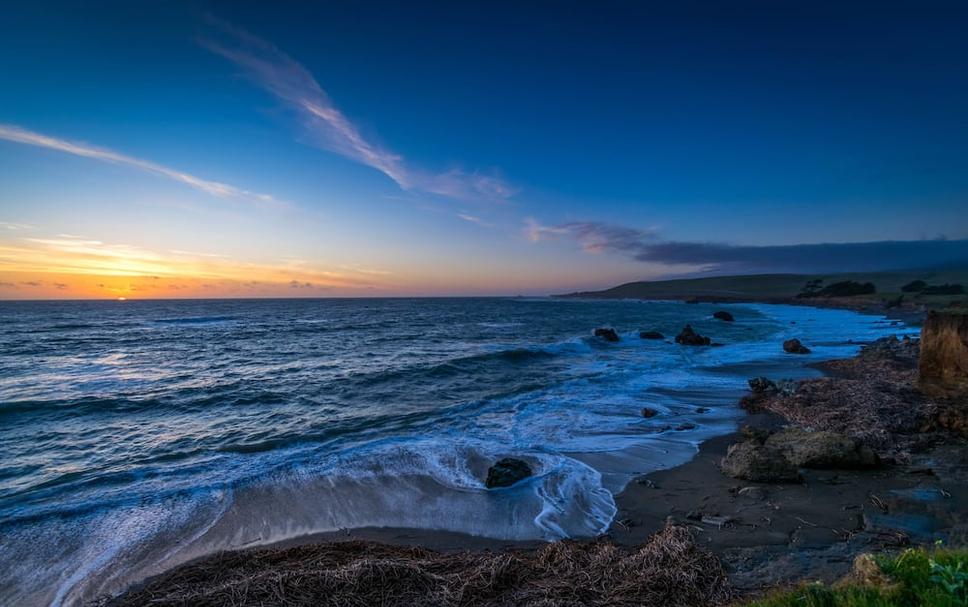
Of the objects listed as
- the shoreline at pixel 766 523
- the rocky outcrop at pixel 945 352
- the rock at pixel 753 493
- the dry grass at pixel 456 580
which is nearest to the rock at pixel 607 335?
the rocky outcrop at pixel 945 352

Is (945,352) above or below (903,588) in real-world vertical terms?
above

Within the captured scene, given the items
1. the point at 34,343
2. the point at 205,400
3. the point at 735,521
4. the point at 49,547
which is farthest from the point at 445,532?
the point at 34,343

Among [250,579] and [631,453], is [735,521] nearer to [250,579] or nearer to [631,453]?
[631,453]

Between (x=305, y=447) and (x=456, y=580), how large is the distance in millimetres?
8758

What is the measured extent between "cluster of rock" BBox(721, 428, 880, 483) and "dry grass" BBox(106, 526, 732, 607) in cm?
418

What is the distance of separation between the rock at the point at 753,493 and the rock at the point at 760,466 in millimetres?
515

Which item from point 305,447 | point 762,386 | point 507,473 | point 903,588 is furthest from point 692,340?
point 903,588

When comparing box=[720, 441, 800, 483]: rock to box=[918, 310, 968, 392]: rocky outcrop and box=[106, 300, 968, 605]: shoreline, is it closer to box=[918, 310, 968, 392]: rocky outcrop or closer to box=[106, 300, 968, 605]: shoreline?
box=[106, 300, 968, 605]: shoreline

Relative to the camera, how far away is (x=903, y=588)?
3398 mm

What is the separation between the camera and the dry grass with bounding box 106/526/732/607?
510cm

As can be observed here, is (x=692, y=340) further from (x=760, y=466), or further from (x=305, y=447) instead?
(x=305, y=447)

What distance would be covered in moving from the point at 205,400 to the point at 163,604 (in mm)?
14771

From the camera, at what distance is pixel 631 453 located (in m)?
11.8

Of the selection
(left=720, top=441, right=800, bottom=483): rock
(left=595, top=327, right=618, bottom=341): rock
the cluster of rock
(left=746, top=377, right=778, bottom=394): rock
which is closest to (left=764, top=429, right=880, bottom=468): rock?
the cluster of rock
